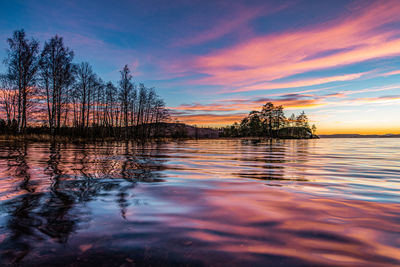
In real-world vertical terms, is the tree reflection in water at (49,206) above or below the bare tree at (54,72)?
below

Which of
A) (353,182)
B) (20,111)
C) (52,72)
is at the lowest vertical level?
(353,182)

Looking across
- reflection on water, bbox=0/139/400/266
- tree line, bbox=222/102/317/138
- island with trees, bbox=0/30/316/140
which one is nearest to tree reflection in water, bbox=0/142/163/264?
reflection on water, bbox=0/139/400/266

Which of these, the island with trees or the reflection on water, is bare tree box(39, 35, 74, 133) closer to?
the island with trees

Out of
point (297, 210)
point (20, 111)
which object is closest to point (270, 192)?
point (297, 210)

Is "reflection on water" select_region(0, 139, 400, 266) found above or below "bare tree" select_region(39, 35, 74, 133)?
below

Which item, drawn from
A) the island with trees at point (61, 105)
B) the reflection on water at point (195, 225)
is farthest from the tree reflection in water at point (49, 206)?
the island with trees at point (61, 105)

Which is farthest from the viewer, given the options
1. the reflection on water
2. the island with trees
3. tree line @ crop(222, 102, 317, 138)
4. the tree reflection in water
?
tree line @ crop(222, 102, 317, 138)

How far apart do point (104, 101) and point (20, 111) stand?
26.0 meters

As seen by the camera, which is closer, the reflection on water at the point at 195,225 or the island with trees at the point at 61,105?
the reflection on water at the point at 195,225

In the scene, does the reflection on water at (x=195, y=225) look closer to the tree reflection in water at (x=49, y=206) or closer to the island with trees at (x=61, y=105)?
the tree reflection in water at (x=49, y=206)

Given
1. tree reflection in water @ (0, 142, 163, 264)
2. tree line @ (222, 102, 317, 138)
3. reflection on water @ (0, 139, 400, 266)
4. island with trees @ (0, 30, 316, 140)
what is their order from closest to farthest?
reflection on water @ (0, 139, 400, 266), tree reflection in water @ (0, 142, 163, 264), island with trees @ (0, 30, 316, 140), tree line @ (222, 102, 317, 138)

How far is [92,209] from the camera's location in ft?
7.05

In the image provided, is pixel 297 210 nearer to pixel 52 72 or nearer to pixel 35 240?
pixel 35 240

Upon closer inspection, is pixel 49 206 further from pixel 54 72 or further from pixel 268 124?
pixel 268 124
